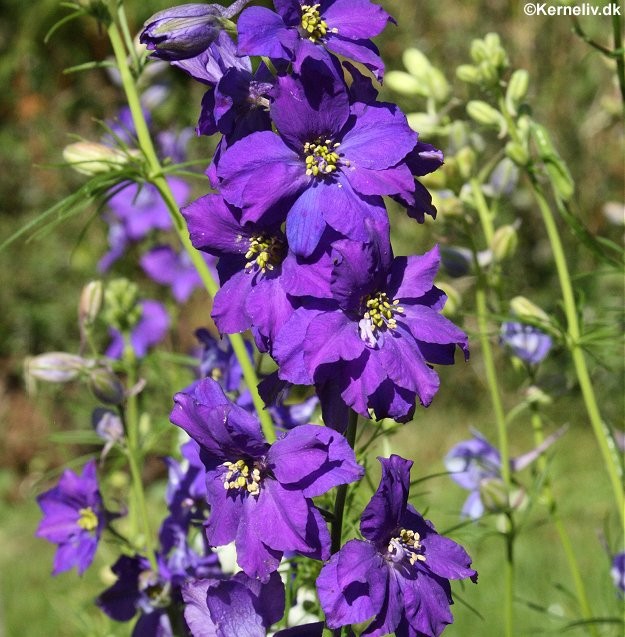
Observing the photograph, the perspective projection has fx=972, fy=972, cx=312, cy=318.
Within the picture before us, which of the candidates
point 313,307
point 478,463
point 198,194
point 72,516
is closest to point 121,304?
point 72,516

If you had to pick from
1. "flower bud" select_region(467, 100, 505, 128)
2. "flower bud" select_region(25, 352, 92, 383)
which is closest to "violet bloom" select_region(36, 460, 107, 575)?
"flower bud" select_region(25, 352, 92, 383)

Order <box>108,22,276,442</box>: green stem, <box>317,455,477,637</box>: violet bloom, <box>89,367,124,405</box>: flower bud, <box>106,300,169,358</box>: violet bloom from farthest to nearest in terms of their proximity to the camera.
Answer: <box>106,300,169,358</box>: violet bloom < <box>89,367,124,405</box>: flower bud < <box>108,22,276,442</box>: green stem < <box>317,455,477,637</box>: violet bloom

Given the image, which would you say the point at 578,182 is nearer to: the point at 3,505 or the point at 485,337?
the point at 3,505

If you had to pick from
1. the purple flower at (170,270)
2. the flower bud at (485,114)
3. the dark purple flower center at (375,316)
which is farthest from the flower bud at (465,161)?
the purple flower at (170,270)

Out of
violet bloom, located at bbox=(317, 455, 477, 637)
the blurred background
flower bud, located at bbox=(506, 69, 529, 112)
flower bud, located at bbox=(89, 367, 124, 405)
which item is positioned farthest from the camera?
the blurred background

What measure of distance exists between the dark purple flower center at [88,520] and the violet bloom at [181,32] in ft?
2.23

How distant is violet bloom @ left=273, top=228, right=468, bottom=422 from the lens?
31.6 inches

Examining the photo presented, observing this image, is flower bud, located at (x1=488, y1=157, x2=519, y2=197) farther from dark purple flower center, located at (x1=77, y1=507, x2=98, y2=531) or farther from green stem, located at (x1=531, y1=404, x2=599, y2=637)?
dark purple flower center, located at (x1=77, y1=507, x2=98, y2=531)

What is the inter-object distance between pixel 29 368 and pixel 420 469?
311 centimetres

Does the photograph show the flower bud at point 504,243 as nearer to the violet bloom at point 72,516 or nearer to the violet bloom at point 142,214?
the violet bloom at point 72,516

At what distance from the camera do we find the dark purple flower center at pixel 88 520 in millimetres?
1319

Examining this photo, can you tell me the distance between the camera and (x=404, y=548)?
0.85 metres

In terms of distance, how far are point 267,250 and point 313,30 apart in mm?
199

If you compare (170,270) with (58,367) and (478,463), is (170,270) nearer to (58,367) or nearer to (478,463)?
(58,367)
